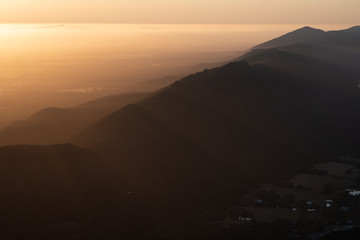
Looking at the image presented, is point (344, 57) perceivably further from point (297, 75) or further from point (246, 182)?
point (246, 182)

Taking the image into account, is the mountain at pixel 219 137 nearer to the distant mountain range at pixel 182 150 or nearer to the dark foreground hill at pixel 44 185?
the distant mountain range at pixel 182 150

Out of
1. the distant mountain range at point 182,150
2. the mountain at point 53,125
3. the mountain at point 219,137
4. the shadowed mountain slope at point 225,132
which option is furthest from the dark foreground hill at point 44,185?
the mountain at point 53,125

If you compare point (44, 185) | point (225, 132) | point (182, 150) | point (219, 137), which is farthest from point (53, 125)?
point (44, 185)

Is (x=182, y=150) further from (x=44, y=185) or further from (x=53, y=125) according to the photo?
(x=53, y=125)

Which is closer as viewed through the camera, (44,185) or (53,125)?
(44,185)

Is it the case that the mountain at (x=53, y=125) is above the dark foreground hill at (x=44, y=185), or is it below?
above

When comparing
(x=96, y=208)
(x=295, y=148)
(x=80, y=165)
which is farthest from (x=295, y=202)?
(x=80, y=165)
